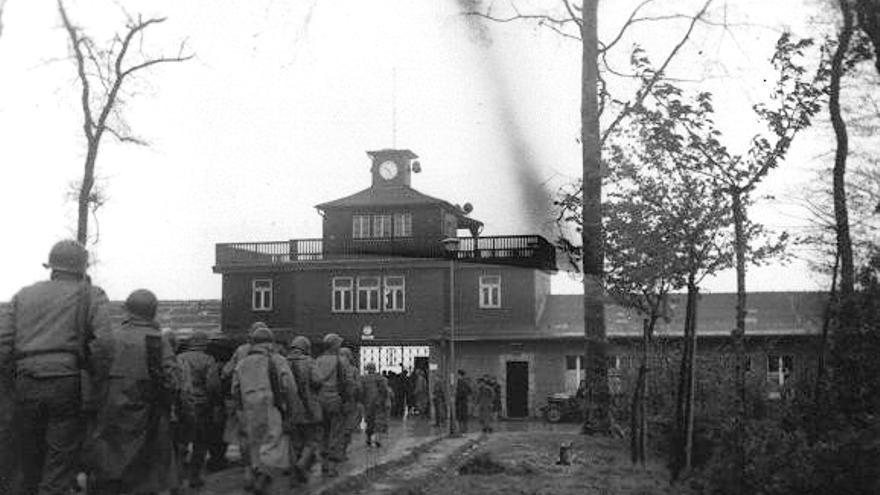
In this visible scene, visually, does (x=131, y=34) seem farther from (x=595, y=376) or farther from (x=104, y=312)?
(x=104, y=312)

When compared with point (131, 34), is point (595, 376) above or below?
below

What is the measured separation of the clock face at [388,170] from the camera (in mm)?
50406

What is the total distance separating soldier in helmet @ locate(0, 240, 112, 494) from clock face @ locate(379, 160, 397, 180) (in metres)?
43.1

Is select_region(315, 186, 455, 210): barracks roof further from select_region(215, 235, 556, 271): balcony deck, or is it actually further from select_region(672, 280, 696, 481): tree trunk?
select_region(672, 280, 696, 481): tree trunk

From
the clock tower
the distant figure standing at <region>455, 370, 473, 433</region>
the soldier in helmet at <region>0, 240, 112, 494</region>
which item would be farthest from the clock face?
the soldier in helmet at <region>0, 240, 112, 494</region>

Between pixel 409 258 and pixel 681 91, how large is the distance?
1378 inches

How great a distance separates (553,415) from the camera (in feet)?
129

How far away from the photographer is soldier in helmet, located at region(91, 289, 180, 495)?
7.91m

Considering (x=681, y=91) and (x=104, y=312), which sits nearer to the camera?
(x=104, y=312)

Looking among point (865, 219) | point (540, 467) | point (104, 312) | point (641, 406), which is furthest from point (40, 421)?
point (865, 219)

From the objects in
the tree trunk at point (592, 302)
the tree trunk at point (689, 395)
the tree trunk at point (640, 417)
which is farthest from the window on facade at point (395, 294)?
the tree trunk at point (689, 395)

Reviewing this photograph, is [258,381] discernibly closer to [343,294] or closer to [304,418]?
[304,418]

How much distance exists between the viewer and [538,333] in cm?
4472

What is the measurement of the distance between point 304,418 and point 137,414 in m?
4.19
